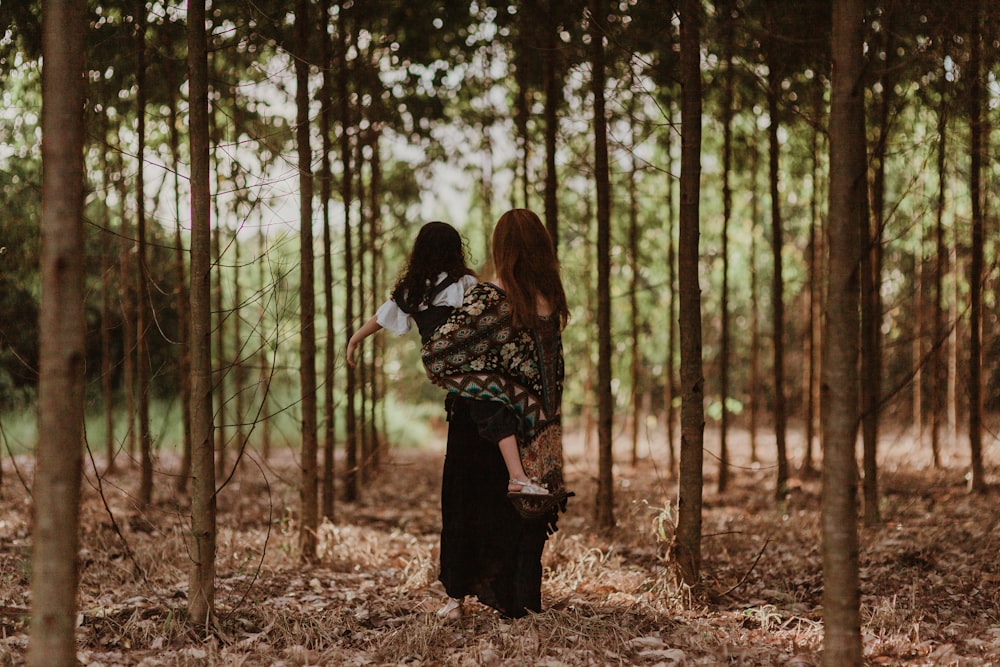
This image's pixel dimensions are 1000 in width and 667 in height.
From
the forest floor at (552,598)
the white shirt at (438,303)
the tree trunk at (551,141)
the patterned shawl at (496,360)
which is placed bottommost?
the forest floor at (552,598)

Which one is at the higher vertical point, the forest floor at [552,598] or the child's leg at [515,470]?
the child's leg at [515,470]

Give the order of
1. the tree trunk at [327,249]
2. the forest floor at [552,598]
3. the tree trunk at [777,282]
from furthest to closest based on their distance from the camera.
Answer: the tree trunk at [777,282] < the tree trunk at [327,249] < the forest floor at [552,598]

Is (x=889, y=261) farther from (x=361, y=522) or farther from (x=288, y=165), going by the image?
(x=288, y=165)

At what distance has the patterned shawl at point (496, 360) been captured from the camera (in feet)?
14.2

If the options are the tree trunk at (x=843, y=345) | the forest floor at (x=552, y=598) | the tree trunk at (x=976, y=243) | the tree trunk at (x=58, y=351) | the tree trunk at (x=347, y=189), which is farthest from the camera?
the tree trunk at (x=347, y=189)

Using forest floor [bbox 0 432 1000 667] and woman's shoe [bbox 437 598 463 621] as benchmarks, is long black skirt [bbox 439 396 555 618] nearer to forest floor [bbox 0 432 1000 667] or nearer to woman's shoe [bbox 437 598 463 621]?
woman's shoe [bbox 437 598 463 621]

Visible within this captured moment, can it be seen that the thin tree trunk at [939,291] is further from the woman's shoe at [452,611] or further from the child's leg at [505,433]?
the woman's shoe at [452,611]

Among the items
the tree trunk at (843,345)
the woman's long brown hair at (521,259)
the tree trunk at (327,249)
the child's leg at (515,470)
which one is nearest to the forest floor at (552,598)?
the tree trunk at (327,249)

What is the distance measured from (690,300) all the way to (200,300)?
2564 mm

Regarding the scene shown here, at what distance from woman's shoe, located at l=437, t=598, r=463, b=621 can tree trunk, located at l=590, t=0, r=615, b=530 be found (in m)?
2.56

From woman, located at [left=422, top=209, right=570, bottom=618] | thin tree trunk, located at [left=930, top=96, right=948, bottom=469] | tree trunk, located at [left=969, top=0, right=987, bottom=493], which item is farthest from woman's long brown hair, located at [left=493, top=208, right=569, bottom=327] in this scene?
tree trunk, located at [left=969, top=0, right=987, bottom=493]

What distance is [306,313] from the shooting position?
5.55 metres

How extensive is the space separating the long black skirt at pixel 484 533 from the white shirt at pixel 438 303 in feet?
1.67

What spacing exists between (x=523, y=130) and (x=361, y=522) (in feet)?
14.4
